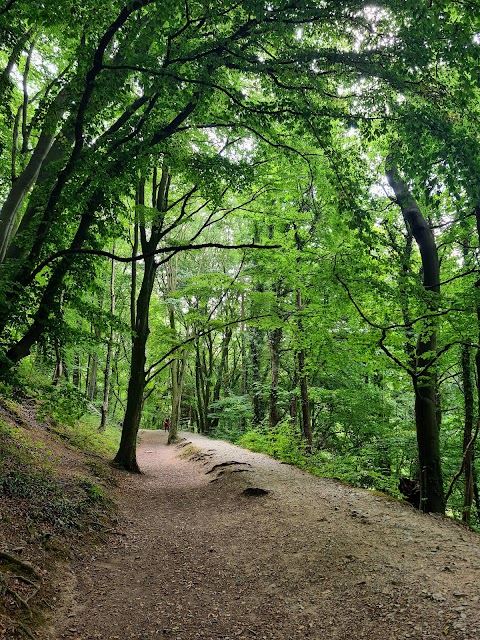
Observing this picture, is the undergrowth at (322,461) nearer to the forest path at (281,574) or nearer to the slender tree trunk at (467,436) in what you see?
the slender tree trunk at (467,436)

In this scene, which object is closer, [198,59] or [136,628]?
[136,628]

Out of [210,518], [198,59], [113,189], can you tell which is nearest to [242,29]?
[198,59]

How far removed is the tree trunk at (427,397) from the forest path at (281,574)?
2.32 ft

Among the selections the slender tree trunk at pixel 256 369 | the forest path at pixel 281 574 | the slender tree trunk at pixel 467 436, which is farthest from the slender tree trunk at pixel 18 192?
the slender tree trunk at pixel 256 369

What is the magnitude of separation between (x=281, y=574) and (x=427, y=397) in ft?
14.4

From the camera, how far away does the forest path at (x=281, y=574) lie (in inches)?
138

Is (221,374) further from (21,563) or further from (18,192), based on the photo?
(21,563)

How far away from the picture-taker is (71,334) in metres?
5.58

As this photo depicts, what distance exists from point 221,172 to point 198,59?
2.26m

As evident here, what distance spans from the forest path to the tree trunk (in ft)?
2.32

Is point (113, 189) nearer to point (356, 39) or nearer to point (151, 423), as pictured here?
point (356, 39)

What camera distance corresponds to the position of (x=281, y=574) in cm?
455

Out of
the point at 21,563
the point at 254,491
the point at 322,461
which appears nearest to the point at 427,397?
the point at 254,491

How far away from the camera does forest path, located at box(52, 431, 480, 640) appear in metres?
3.51
